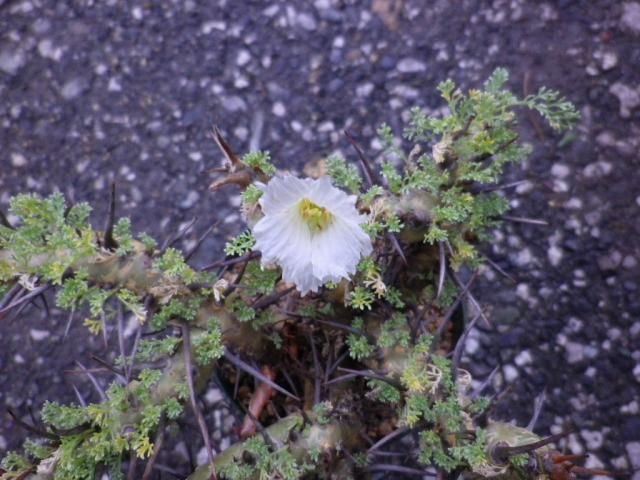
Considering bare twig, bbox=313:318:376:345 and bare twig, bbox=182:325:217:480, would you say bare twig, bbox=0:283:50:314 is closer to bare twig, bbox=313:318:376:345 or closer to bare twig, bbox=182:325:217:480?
bare twig, bbox=182:325:217:480

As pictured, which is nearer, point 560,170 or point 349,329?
point 349,329

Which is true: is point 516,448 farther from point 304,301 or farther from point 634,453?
point 634,453

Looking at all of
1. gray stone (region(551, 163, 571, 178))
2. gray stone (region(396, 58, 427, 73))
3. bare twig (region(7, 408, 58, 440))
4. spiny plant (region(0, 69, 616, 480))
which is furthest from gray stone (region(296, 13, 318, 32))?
bare twig (region(7, 408, 58, 440))

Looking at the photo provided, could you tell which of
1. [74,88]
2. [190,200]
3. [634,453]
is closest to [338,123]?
[190,200]

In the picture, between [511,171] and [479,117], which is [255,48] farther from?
[479,117]

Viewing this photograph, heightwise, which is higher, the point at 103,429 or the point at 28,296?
the point at 28,296

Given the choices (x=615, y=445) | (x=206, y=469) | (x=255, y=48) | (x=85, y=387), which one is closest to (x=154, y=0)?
(x=255, y=48)
